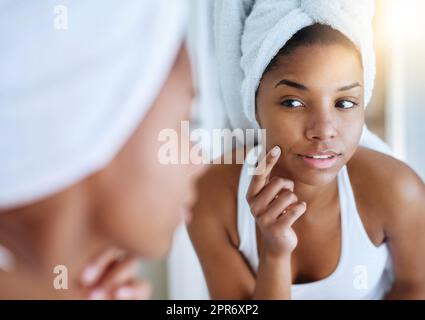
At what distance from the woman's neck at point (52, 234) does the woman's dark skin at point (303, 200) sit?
19 cm

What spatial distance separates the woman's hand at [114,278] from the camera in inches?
24.0

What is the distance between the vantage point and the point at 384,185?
0.70m

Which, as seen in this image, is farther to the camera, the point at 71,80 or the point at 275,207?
the point at 275,207

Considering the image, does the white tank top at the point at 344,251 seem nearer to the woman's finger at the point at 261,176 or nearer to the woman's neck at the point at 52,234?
the woman's finger at the point at 261,176

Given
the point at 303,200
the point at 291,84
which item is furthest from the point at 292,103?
the point at 303,200

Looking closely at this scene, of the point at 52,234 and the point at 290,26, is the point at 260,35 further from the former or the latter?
the point at 52,234

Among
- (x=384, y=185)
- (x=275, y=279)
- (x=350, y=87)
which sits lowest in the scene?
(x=275, y=279)

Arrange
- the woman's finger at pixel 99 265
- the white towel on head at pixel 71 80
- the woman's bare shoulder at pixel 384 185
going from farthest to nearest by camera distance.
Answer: the woman's bare shoulder at pixel 384 185
the woman's finger at pixel 99 265
the white towel on head at pixel 71 80

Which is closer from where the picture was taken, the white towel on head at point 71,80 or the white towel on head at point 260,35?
the white towel on head at point 71,80

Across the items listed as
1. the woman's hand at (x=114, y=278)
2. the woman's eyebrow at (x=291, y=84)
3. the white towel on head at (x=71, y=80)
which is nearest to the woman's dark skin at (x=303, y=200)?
the woman's eyebrow at (x=291, y=84)

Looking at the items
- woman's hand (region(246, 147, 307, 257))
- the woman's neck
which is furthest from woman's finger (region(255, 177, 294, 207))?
the woman's neck

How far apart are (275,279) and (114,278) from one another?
8.0 inches

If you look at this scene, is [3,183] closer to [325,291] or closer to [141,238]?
[141,238]
